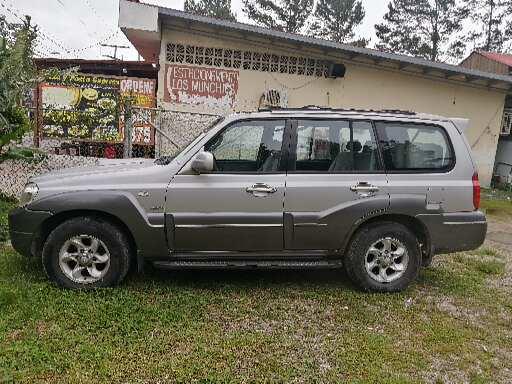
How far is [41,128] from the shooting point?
920 cm

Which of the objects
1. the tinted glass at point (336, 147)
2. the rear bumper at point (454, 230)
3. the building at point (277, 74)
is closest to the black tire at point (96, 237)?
the tinted glass at point (336, 147)

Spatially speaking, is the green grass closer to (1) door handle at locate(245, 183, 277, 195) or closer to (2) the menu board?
(1) door handle at locate(245, 183, 277, 195)

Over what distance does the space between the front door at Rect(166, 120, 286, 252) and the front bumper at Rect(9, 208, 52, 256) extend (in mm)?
1172

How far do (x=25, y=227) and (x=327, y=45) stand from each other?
886 cm

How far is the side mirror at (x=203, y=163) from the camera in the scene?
3.95 meters

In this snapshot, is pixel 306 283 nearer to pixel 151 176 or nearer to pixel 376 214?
pixel 376 214

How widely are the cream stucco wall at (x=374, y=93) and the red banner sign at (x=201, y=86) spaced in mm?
149

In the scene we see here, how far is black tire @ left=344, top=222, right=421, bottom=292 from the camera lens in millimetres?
4332

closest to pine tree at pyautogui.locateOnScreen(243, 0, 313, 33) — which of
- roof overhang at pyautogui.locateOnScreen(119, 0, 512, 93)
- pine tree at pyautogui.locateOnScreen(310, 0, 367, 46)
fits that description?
pine tree at pyautogui.locateOnScreen(310, 0, 367, 46)

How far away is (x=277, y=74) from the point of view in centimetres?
1144

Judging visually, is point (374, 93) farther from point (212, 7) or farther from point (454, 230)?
point (212, 7)

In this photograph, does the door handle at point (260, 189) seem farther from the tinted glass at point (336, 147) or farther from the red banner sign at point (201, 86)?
the red banner sign at point (201, 86)

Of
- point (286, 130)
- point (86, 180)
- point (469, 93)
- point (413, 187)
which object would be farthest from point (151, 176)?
point (469, 93)

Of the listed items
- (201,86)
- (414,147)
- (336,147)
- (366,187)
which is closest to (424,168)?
(414,147)
